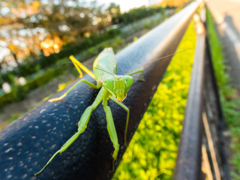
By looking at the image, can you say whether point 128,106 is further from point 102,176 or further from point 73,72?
point 73,72

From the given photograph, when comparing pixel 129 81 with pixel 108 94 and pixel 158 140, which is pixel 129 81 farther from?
pixel 158 140

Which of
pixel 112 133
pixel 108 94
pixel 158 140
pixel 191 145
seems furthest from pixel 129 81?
pixel 158 140

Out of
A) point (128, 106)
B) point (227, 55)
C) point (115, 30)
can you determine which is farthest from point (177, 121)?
point (115, 30)

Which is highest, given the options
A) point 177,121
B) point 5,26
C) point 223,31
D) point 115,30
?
point 5,26

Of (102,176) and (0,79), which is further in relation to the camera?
(0,79)

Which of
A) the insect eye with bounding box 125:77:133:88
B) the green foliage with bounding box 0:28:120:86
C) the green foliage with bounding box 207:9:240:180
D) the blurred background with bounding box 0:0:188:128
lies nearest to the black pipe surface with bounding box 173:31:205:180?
the insect eye with bounding box 125:77:133:88

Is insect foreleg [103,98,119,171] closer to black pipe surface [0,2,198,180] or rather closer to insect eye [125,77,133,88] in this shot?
black pipe surface [0,2,198,180]

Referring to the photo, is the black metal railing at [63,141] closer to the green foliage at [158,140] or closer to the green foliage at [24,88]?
the green foliage at [158,140]

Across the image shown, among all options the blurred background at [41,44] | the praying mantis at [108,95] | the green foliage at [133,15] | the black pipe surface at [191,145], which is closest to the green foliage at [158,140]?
the black pipe surface at [191,145]
